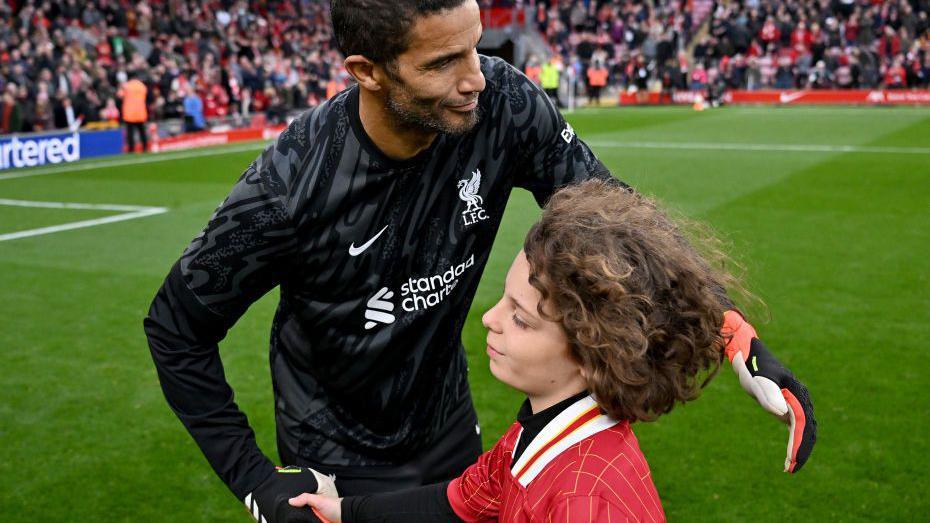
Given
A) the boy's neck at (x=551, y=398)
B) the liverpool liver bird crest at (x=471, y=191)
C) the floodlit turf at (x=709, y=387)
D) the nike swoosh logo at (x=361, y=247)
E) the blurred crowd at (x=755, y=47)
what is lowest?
the floodlit turf at (x=709, y=387)

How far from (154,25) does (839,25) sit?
24.6 metres

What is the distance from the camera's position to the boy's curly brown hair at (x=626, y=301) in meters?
1.89

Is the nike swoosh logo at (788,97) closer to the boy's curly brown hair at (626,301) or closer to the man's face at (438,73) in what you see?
the man's face at (438,73)

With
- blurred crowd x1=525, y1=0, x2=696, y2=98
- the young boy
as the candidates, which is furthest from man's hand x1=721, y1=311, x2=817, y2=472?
blurred crowd x1=525, y1=0, x2=696, y2=98

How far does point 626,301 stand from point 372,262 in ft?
2.80

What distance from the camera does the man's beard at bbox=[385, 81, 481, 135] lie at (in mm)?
2404

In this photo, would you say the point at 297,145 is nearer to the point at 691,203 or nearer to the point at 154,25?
the point at 691,203

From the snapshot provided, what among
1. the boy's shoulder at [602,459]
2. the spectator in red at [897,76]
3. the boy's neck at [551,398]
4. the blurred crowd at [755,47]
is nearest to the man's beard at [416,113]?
the boy's neck at [551,398]

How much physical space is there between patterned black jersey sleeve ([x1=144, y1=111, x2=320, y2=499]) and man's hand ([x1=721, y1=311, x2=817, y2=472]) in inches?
45.3

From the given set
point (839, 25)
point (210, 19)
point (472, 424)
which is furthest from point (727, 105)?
point (472, 424)

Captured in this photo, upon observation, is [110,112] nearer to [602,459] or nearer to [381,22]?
[381,22]

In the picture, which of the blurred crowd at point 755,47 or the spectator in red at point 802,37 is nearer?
the blurred crowd at point 755,47

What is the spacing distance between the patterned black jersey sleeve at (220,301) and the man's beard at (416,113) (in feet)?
0.96

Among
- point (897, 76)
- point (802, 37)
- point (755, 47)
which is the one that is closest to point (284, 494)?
point (897, 76)
